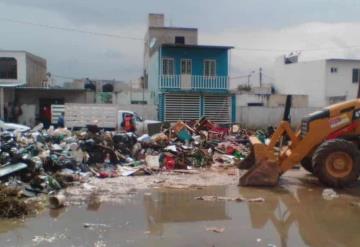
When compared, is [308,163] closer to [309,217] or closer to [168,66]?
[309,217]

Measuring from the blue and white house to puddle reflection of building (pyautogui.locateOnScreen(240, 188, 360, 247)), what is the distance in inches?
971

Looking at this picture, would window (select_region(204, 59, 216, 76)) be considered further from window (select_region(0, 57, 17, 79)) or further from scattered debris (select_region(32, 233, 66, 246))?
scattered debris (select_region(32, 233, 66, 246))

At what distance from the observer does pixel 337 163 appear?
1245 cm

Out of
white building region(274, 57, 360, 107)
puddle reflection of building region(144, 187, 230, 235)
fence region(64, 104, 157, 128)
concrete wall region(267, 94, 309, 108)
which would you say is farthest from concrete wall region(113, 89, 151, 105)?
puddle reflection of building region(144, 187, 230, 235)

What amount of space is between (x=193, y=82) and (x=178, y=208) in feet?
92.9

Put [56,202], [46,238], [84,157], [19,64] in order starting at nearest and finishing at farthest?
[46,238] → [56,202] → [84,157] → [19,64]

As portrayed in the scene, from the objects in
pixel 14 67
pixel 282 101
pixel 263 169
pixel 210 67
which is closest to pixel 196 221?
pixel 263 169

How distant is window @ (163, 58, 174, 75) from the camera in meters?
38.9

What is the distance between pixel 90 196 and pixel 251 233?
4289mm

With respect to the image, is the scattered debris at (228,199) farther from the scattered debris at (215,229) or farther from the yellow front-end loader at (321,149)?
the scattered debris at (215,229)

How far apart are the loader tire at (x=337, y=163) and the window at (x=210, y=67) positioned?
90.2 ft

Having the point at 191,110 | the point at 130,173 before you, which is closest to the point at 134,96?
the point at 191,110

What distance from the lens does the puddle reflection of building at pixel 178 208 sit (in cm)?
948

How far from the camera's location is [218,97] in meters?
37.4
